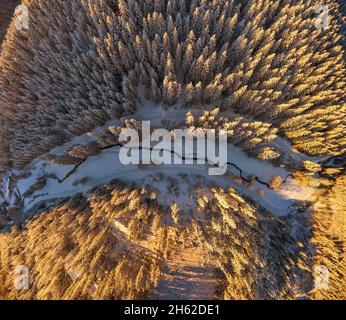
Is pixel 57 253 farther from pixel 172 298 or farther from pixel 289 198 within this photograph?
pixel 289 198

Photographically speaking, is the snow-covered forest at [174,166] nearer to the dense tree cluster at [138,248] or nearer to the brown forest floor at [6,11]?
the dense tree cluster at [138,248]

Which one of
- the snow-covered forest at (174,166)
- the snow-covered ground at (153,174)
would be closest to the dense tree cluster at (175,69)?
the snow-covered forest at (174,166)

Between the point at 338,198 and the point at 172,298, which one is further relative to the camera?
the point at 338,198

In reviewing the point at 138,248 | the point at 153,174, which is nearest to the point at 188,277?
the point at 138,248

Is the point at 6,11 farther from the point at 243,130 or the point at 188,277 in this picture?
the point at 188,277

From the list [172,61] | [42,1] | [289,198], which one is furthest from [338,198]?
[42,1]
